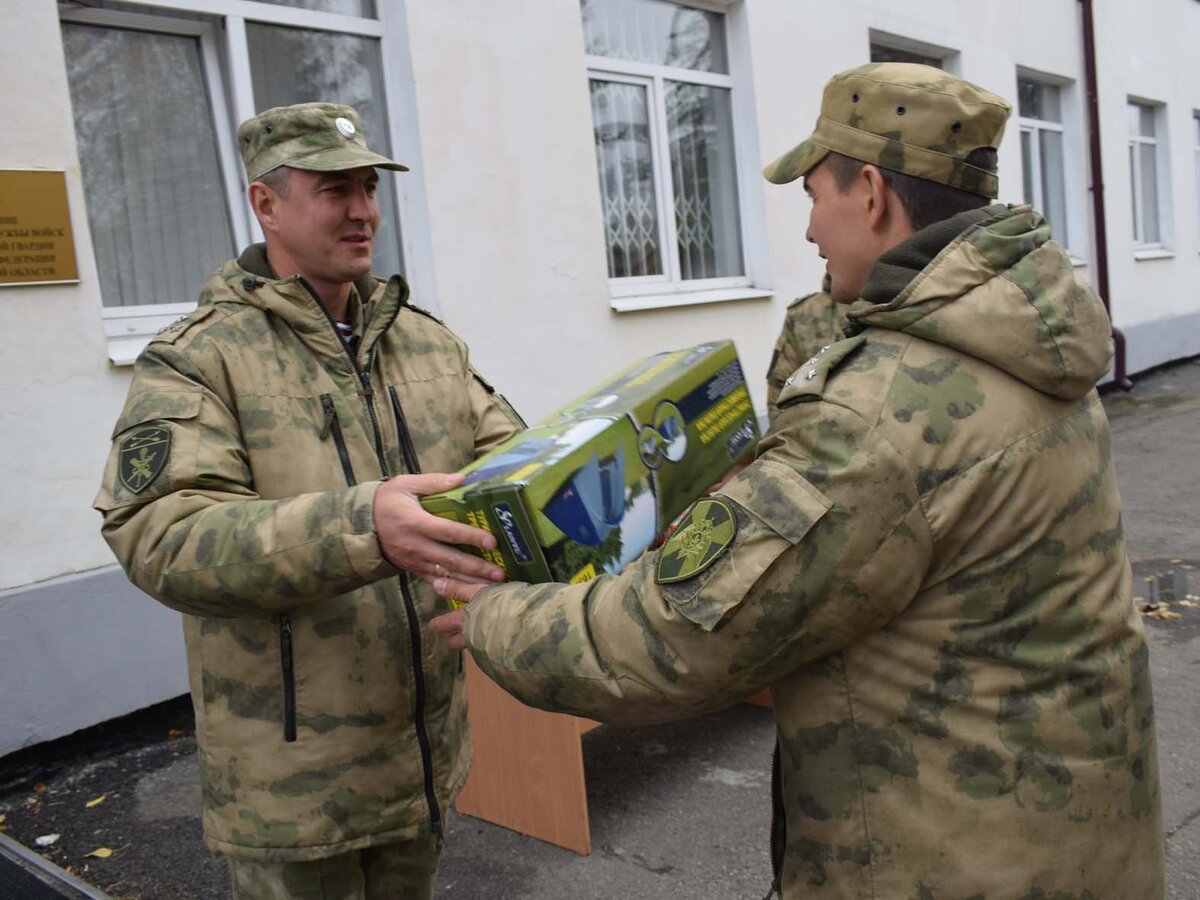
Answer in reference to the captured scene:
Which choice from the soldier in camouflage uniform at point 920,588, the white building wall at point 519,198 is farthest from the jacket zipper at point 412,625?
the white building wall at point 519,198

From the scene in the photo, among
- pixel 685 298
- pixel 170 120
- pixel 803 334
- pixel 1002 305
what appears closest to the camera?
pixel 1002 305

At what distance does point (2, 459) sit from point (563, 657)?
3010mm

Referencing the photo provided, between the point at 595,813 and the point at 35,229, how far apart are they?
2.74 m

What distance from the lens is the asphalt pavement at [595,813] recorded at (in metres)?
3.09

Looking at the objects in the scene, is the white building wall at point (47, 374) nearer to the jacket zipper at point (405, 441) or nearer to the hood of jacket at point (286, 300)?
the hood of jacket at point (286, 300)

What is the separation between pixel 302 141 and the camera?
2.04 metres

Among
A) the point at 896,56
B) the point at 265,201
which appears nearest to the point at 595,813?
the point at 265,201

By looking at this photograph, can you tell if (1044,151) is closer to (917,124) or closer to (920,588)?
(917,124)

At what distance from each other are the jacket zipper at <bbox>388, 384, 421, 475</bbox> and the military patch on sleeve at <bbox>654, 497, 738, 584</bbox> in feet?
2.62

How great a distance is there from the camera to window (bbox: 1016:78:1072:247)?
1068 centimetres

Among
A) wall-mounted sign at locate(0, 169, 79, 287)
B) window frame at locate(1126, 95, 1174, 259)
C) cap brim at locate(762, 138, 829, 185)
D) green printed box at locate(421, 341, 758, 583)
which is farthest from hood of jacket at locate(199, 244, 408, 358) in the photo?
window frame at locate(1126, 95, 1174, 259)

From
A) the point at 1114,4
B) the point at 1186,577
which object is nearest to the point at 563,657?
the point at 1186,577

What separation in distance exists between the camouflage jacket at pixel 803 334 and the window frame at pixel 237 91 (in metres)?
1.66

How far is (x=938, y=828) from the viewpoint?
139 cm
